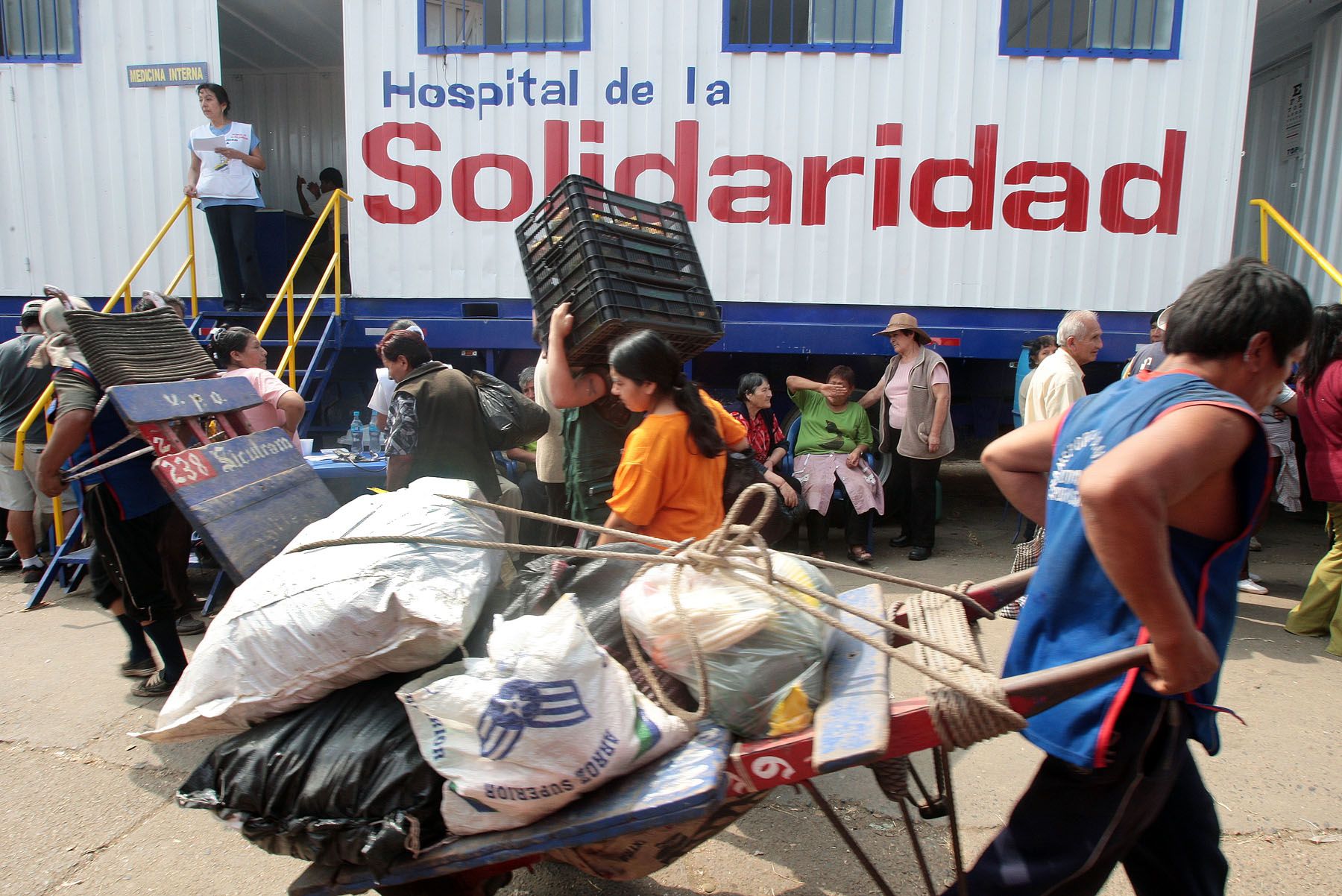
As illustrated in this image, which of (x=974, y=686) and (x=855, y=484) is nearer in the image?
(x=974, y=686)

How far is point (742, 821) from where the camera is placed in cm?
287

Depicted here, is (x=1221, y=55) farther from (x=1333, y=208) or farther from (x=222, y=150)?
(x=222, y=150)

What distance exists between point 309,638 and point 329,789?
1.00 ft

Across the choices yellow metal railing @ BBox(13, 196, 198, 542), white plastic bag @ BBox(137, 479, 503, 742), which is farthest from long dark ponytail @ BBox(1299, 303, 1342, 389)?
yellow metal railing @ BBox(13, 196, 198, 542)

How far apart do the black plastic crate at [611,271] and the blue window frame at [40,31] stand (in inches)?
228

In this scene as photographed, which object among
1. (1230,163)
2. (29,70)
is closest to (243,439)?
(29,70)

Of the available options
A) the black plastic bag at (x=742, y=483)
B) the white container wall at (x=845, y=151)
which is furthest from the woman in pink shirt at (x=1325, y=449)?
the black plastic bag at (x=742, y=483)

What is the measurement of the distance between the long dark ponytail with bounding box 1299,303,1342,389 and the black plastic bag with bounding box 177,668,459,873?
15.6 feet

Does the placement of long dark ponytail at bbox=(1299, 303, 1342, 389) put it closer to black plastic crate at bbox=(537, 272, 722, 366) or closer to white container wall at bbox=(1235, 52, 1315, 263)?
black plastic crate at bbox=(537, 272, 722, 366)

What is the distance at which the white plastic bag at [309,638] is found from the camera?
1751mm

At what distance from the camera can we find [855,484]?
19.9 ft

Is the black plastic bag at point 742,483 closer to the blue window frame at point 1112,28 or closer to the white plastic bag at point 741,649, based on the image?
the white plastic bag at point 741,649

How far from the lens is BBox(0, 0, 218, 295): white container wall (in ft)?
22.6

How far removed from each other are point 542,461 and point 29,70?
6.00m
